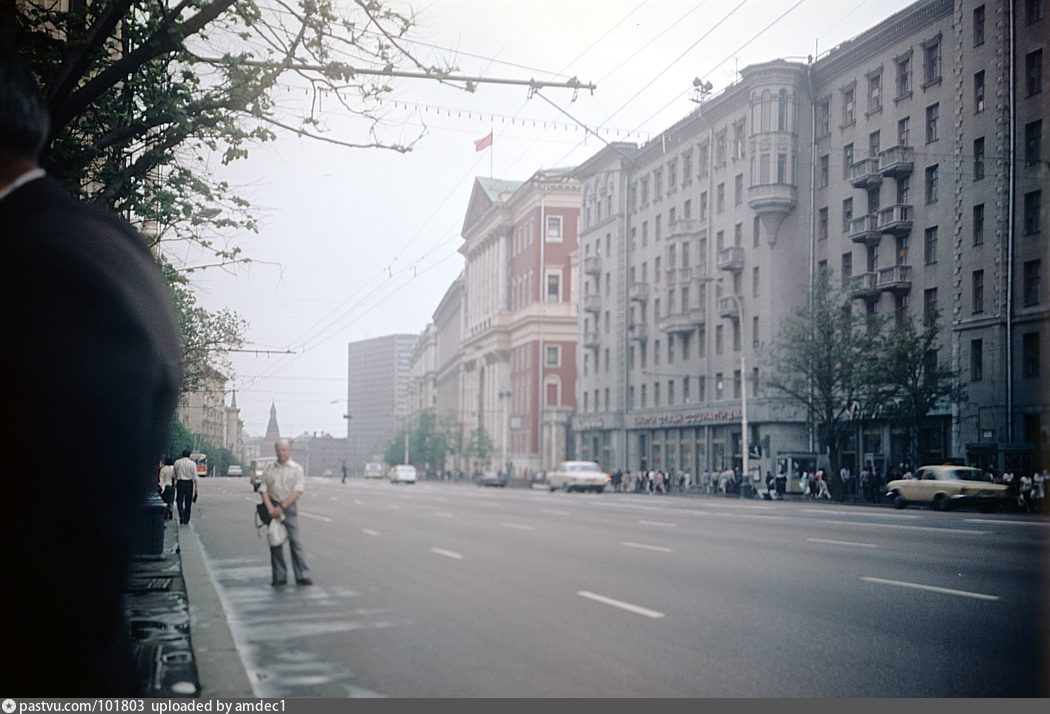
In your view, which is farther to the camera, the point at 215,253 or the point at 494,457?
the point at 494,457

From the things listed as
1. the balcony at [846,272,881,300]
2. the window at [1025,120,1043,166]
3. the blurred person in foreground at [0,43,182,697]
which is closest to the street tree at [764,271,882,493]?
the balcony at [846,272,881,300]

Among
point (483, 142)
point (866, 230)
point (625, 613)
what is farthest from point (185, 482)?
point (866, 230)

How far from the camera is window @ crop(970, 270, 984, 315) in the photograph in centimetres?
1182

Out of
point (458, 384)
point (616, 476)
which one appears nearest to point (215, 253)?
point (458, 384)

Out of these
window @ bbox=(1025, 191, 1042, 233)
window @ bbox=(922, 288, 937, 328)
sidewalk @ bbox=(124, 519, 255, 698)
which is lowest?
sidewalk @ bbox=(124, 519, 255, 698)

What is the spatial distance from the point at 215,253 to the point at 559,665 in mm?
3808

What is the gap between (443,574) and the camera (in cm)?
1173

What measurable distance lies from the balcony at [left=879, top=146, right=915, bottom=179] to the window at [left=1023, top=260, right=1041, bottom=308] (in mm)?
2250

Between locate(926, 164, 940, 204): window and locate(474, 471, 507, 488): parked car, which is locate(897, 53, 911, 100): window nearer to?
locate(926, 164, 940, 204): window

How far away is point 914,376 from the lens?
496 inches

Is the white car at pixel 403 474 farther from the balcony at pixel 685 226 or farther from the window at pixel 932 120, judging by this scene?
the window at pixel 932 120

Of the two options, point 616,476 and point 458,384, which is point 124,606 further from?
point 616,476

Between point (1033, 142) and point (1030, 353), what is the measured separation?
232 centimetres

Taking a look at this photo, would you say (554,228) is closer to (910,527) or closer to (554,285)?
(554,285)
